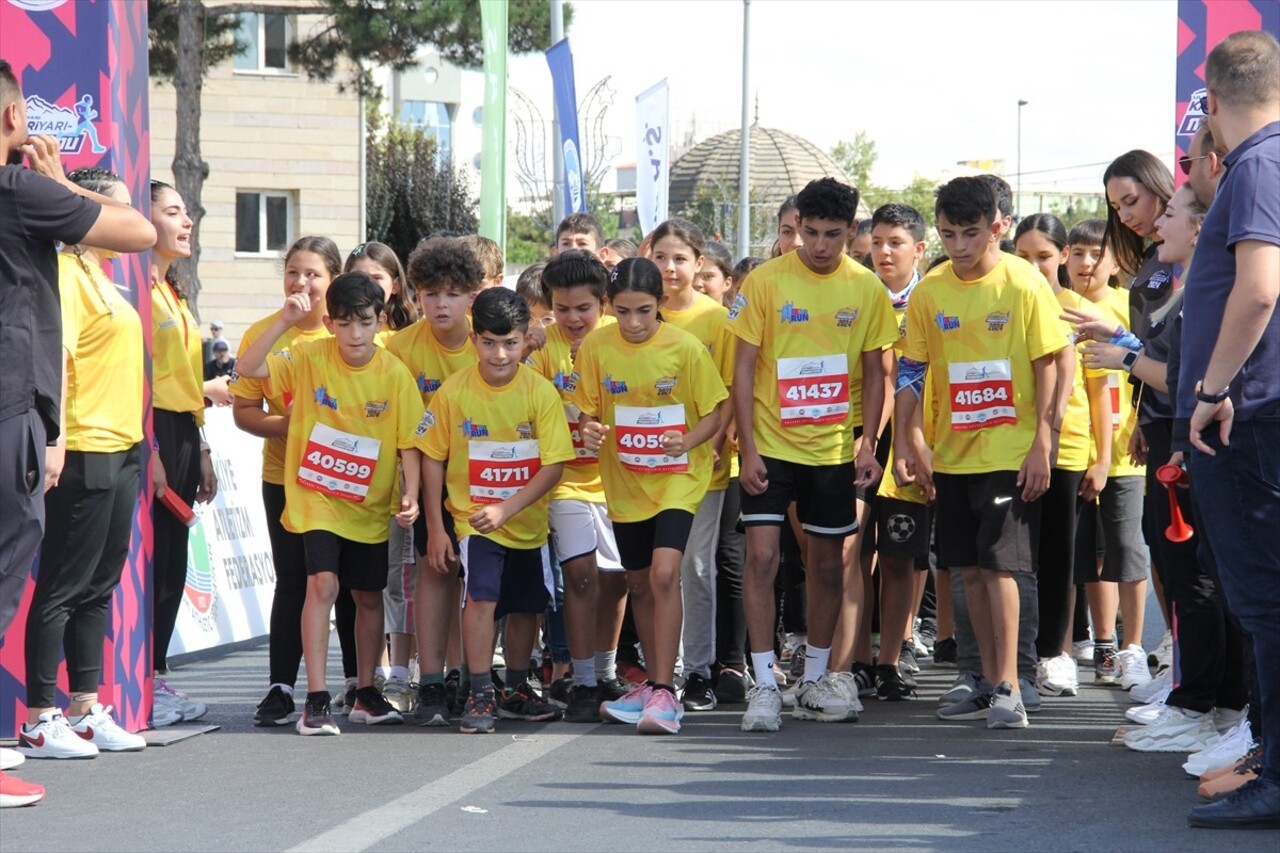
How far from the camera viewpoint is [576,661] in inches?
288

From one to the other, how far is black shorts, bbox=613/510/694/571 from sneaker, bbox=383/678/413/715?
47.2 inches

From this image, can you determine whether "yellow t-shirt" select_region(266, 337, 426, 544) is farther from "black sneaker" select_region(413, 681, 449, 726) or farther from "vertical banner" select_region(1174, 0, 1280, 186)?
"vertical banner" select_region(1174, 0, 1280, 186)

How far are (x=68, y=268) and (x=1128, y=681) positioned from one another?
5.11 metres

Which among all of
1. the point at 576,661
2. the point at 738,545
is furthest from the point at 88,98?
the point at 738,545

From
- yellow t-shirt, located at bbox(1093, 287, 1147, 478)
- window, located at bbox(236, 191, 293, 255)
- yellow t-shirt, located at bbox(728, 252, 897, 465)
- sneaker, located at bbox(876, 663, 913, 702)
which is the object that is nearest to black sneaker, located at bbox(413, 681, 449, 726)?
yellow t-shirt, located at bbox(728, 252, 897, 465)

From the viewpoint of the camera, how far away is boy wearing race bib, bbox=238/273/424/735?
6.95 m

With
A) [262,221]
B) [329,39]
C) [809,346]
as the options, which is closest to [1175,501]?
[809,346]

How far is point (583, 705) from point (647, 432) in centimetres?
120

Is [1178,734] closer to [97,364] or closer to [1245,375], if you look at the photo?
[1245,375]

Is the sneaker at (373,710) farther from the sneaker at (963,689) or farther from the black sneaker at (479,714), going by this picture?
the sneaker at (963,689)

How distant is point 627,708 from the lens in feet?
23.0

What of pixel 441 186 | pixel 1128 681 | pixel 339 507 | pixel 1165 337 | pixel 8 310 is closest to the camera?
pixel 8 310

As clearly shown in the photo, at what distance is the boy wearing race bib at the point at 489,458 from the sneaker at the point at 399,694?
61 centimetres

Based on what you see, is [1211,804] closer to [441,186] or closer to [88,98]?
[88,98]
